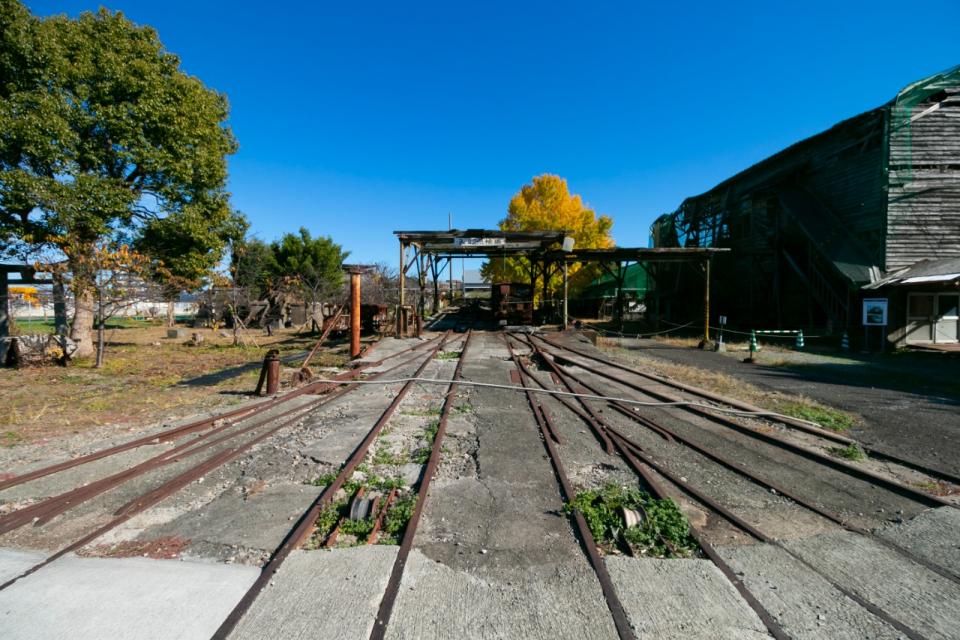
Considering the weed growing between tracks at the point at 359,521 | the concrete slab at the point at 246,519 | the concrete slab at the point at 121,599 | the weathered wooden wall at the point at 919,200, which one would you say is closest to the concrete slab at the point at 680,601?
the weed growing between tracks at the point at 359,521

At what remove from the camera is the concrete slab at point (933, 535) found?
124 inches

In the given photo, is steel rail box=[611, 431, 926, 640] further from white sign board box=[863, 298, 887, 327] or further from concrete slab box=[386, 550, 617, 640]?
white sign board box=[863, 298, 887, 327]

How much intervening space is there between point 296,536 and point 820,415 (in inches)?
312

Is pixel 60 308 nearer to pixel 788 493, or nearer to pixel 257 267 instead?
pixel 788 493

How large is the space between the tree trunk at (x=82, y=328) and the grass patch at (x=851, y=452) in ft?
58.5

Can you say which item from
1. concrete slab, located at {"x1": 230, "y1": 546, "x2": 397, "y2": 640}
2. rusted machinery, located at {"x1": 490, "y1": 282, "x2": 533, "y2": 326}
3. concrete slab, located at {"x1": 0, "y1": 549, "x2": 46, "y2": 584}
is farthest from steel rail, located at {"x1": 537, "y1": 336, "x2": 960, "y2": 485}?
rusted machinery, located at {"x1": 490, "y1": 282, "x2": 533, "y2": 326}

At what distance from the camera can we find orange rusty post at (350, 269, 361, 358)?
11412 mm

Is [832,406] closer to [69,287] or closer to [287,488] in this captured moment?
[287,488]

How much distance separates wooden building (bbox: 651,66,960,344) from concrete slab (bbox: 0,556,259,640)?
20.5m

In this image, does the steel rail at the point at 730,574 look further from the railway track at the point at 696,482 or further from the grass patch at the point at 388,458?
the grass patch at the point at 388,458

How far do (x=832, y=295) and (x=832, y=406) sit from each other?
13.7 meters

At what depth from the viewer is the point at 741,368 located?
1191 cm

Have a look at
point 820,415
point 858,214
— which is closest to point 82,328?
point 820,415

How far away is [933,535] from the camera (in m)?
3.45
